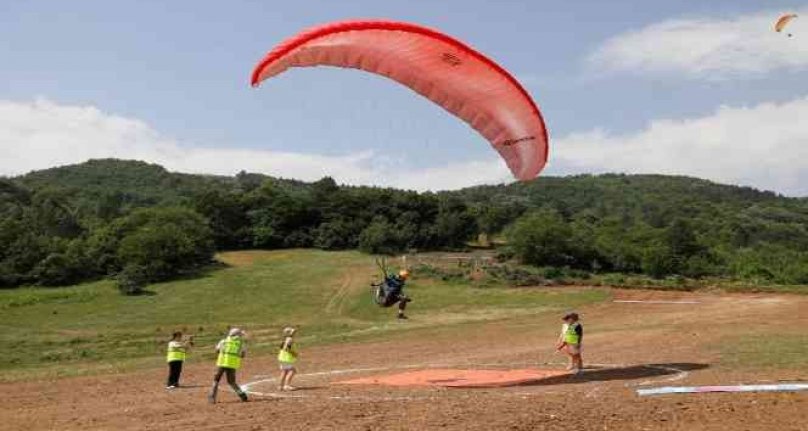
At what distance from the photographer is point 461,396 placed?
14.6 metres

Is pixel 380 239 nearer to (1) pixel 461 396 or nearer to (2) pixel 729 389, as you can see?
(1) pixel 461 396

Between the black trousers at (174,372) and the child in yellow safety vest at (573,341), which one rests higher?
the child in yellow safety vest at (573,341)

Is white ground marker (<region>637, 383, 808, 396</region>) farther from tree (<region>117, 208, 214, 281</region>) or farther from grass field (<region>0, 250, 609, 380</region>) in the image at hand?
tree (<region>117, 208, 214, 281</region>)

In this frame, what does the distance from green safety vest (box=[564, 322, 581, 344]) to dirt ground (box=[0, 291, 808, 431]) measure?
0.86 metres

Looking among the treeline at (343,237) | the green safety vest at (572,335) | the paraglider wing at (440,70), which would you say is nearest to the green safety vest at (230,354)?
the paraglider wing at (440,70)

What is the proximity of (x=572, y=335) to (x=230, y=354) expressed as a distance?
8134 mm

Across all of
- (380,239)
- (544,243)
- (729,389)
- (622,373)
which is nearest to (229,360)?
(622,373)

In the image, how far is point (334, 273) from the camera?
2566 inches

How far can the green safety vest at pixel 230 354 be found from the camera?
15727 millimetres

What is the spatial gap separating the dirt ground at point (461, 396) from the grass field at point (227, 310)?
255 inches

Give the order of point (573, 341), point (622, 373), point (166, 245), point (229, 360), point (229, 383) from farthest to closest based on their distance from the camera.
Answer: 1. point (166, 245)
2. point (573, 341)
3. point (622, 373)
4. point (229, 360)
5. point (229, 383)

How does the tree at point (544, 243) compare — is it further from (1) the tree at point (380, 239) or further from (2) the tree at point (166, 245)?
(2) the tree at point (166, 245)

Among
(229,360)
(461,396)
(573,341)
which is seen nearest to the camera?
(461,396)

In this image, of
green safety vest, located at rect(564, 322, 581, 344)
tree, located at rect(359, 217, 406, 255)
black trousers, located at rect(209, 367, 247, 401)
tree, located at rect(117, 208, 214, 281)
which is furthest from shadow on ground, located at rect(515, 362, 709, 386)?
tree, located at rect(359, 217, 406, 255)
